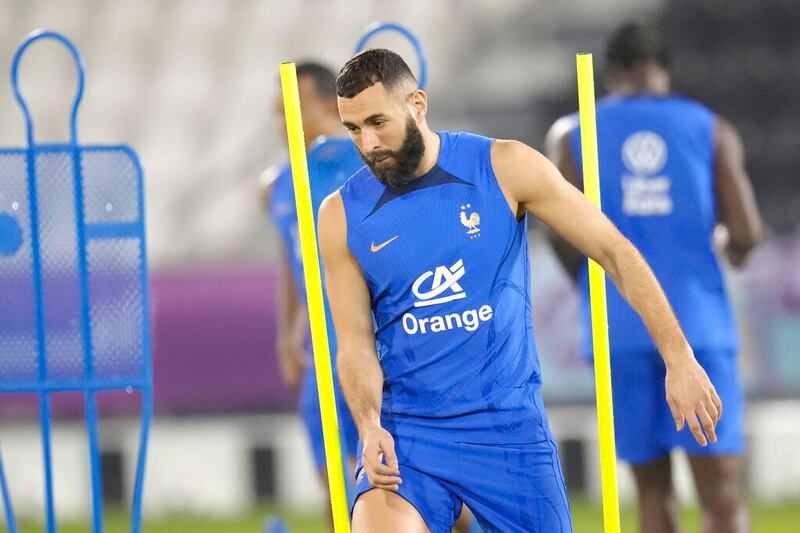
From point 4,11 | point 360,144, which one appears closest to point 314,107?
point 360,144

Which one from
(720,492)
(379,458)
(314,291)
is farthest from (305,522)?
(379,458)

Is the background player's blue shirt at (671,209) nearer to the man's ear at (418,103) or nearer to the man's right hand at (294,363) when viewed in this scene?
the man's right hand at (294,363)

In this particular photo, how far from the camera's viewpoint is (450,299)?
375 cm

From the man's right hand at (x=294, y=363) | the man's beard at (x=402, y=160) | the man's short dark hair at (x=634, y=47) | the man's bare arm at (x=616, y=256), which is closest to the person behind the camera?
the man's bare arm at (x=616, y=256)

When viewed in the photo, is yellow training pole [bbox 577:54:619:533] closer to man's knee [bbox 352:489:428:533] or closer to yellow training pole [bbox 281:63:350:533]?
man's knee [bbox 352:489:428:533]

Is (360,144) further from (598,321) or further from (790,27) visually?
(790,27)

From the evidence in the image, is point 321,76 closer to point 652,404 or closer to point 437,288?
point 652,404

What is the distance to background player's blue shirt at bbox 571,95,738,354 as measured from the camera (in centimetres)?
556

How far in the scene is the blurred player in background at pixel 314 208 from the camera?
17.7 feet

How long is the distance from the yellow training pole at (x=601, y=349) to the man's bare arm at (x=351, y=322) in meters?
0.57

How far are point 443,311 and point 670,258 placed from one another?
2.03m

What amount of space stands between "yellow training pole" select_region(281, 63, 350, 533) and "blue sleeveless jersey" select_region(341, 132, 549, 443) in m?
0.12

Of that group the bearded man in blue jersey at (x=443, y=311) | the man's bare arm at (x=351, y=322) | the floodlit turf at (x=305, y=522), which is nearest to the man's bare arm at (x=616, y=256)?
the bearded man in blue jersey at (x=443, y=311)

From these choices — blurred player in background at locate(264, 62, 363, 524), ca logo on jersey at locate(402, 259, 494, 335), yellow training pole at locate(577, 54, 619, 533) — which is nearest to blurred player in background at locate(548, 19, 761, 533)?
blurred player in background at locate(264, 62, 363, 524)
